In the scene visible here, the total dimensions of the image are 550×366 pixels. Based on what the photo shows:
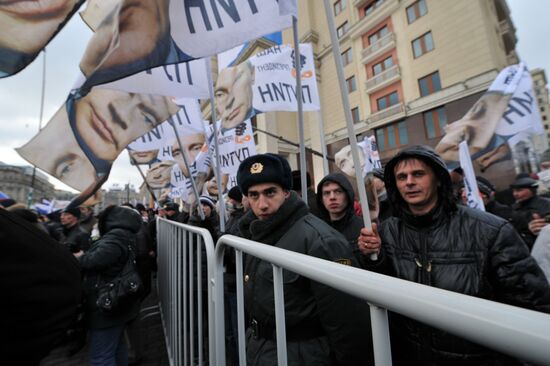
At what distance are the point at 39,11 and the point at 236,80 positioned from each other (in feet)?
8.53

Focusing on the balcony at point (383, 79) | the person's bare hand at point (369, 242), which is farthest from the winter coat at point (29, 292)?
the balcony at point (383, 79)

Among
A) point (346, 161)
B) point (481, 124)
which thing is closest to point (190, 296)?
point (346, 161)

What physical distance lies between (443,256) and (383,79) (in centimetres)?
1933

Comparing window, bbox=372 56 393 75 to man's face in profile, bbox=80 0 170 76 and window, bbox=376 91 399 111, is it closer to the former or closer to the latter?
window, bbox=376 91 399 111

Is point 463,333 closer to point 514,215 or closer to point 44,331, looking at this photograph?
point 44,331

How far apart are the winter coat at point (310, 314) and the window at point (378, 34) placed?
842 inches

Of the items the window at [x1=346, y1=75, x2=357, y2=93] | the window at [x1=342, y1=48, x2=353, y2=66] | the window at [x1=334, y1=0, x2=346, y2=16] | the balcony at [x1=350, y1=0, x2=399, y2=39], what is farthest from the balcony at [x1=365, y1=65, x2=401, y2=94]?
the window at [x1=334, y1=0, x2=346, y2=16]

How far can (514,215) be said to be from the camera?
339 centimetres

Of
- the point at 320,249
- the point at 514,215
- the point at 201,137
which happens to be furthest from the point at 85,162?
the point at 514,215

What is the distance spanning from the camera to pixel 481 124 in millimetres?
4367

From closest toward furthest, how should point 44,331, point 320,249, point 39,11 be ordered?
point 44,331
point 320,249
point 39,11

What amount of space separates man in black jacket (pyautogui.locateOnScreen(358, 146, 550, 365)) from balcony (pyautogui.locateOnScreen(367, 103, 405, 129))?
1705cm

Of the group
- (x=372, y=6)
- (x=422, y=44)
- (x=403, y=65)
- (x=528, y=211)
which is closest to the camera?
(x=528, y=211)

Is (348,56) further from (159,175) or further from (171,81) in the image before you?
(171,81)
